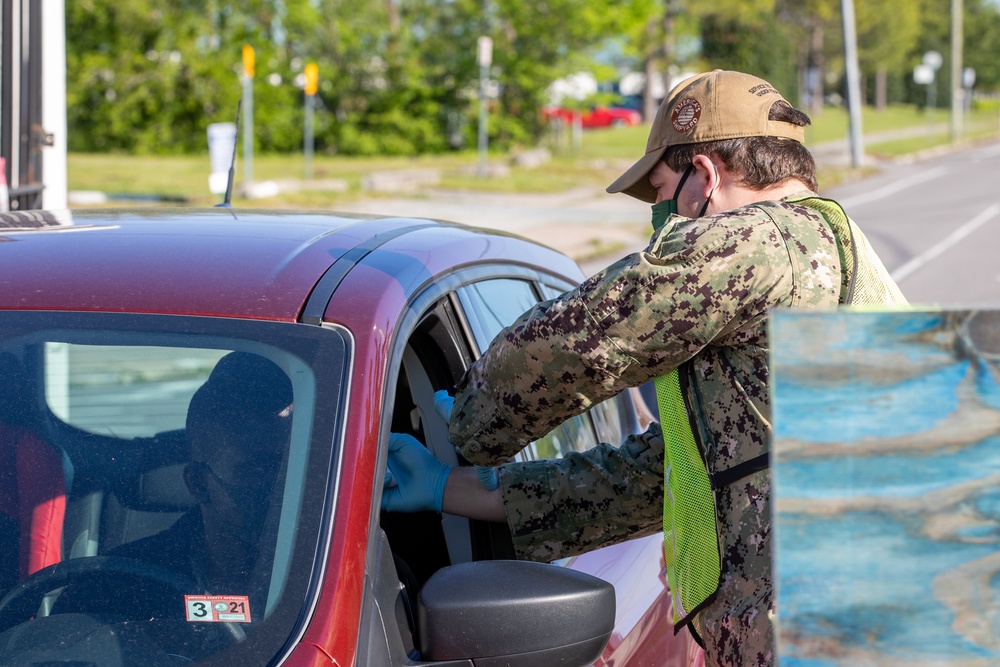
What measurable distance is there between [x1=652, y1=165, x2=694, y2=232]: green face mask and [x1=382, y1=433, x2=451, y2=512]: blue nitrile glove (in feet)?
2.07

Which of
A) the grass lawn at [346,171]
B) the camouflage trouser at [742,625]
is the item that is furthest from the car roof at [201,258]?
the grass lawn at [346,171]

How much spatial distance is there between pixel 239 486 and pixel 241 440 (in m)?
0.08

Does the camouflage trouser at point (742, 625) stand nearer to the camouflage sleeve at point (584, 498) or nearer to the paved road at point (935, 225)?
the camouflage sleeve at point (584, 498)

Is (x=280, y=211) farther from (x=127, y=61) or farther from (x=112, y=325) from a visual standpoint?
(x=127, y=61)

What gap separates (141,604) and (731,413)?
98cm

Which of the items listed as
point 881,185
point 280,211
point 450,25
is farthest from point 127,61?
point 280,211

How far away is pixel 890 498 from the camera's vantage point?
4.34 ft

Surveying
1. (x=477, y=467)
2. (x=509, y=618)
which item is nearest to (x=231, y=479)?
(x=509, y=618)

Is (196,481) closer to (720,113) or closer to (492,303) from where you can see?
(492,303)

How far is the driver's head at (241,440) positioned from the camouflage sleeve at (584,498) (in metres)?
0.68

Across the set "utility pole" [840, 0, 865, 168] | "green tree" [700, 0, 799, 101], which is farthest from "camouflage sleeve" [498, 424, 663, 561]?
"green tree" [700, 0, 799, 101]

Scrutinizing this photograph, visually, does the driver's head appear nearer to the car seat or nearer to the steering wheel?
the steering wheel

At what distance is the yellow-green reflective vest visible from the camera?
81.2 inches

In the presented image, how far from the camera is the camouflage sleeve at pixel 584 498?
2496mm
